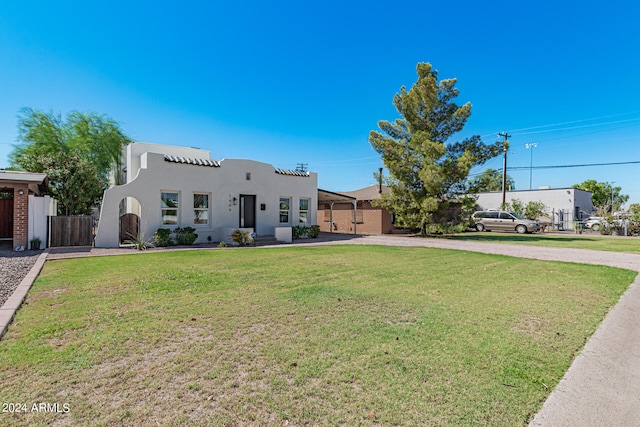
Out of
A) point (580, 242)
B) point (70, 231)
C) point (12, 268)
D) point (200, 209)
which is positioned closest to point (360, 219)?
point (200, 209)

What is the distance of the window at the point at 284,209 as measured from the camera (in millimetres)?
18264

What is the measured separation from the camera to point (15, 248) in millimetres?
11500

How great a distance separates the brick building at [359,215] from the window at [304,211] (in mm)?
3621

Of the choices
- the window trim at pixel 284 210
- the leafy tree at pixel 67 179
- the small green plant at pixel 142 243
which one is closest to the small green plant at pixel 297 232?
the window trim at pixel 284 210

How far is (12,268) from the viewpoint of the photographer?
8141mm

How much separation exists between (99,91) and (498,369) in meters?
23.1

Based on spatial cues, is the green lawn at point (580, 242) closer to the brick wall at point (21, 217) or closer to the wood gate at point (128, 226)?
the wood gate at point (128, 226)

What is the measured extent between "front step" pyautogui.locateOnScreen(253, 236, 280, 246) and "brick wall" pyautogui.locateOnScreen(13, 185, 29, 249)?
858 cm

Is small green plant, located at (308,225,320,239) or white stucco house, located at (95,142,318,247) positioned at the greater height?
white stucco house, located at (95,142,318,247)

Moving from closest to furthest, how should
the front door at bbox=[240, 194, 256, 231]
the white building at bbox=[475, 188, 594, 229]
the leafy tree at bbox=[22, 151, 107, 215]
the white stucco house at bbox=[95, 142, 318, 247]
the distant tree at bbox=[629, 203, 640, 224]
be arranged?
the white stucco house at bbox=[95, 142, 318, 247] → the front door at bbox=[240, 194, 256, 231] → the leafy tree at bbox=[22, 151, 107, 215] → the distant tree at bbox=[629, 203, 640, 224] → the white building at bbox=[475, 188, 594, 229]

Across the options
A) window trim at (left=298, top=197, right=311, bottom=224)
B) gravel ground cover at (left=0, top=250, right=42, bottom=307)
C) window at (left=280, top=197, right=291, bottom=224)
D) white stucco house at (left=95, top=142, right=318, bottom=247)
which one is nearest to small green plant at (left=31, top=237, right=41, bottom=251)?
gravel ground cover at (left=0, top=250, right=42, bottom=307)

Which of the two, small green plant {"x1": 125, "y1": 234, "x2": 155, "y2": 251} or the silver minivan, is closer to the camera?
small green plant {"x1": 125, "y1": 234, "x2": 155, "y2": 251}

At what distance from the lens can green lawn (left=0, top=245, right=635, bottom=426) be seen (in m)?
2.40

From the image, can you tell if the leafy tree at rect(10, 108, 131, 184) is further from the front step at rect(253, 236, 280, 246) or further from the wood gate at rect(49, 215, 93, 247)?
the front step at rect(253, 236, 280, 246)
